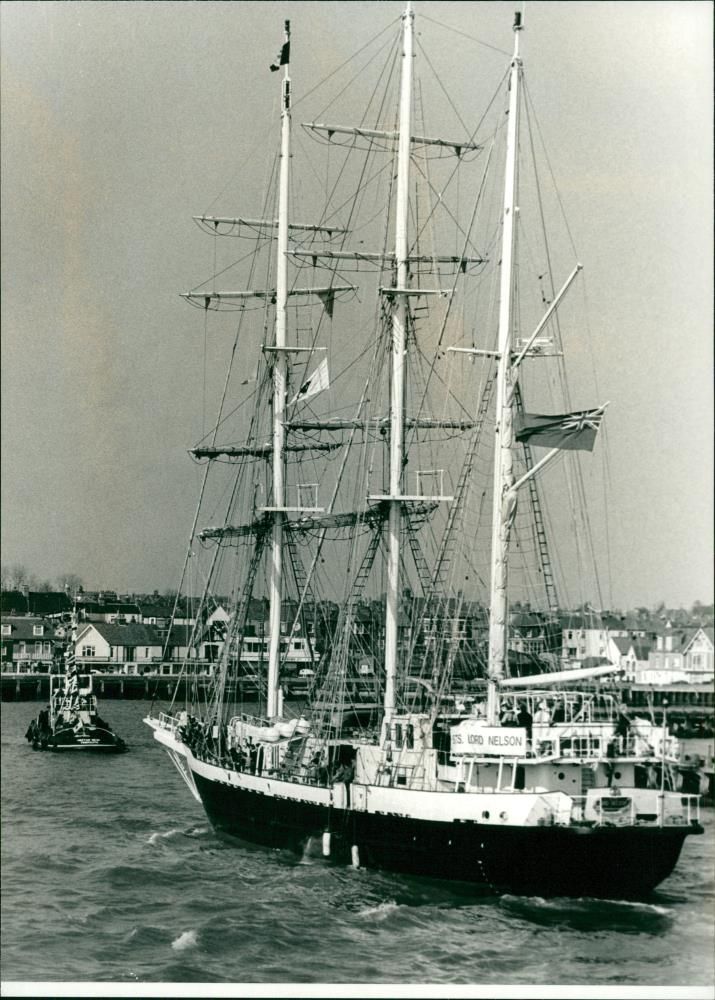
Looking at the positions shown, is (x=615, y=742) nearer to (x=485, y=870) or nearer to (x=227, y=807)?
(x=485, y=870)

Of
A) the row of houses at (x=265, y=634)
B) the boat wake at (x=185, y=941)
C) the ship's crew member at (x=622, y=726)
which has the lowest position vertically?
the boat wake at (x=185, y=941)

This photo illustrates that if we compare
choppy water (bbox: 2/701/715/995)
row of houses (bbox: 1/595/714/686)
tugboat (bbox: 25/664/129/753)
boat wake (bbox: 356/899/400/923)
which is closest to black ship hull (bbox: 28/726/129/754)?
tugboat (bbox: 25/664/129/753)

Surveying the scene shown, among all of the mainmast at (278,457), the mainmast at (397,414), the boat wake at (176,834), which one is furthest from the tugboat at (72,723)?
the mainmast at (397,414)

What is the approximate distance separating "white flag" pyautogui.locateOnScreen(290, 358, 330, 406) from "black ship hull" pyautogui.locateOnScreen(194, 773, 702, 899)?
5.13 metres

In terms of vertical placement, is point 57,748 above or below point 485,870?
above

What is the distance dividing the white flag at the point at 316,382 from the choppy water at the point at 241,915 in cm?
438

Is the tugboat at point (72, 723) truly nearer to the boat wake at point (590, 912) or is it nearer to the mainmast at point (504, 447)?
the mainmast at point (504, 447)

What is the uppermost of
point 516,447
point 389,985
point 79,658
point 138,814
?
point 516,447

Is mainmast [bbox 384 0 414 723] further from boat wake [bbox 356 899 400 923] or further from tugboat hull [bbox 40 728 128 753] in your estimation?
tugboat hull [bbox 40 728 128 753]

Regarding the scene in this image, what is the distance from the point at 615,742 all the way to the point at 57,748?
22.0 ft

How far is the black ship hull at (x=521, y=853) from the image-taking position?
50.8ft

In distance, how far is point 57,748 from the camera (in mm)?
17734

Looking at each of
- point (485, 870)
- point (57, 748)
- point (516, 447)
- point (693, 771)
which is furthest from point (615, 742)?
point (693, 771)

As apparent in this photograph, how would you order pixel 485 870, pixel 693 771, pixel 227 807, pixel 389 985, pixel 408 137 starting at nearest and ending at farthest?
pixel 389 985, pixel 485 870, pixel 408 137, pixel 227 807, pixel 693 771
